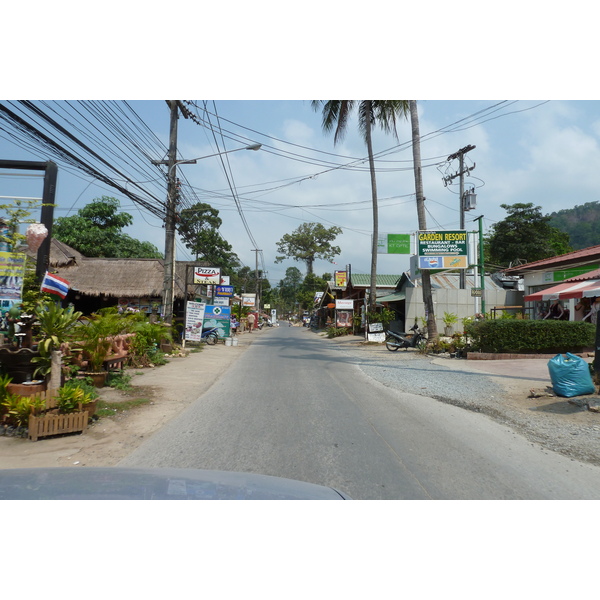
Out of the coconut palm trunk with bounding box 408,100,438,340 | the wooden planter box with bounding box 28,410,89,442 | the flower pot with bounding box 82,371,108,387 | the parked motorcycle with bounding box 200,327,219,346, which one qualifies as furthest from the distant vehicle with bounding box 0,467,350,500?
the parked motorcycle with bounding box 200,327,219,346

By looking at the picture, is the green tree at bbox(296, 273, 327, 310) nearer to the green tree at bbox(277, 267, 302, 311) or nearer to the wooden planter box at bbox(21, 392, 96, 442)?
the green tree at bbox(277, 267, 302, 311)

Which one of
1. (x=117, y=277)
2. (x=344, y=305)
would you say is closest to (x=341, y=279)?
(x=344, y=305)

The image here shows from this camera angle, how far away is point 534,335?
49.7 ft

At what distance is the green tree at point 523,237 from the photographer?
1529 inches

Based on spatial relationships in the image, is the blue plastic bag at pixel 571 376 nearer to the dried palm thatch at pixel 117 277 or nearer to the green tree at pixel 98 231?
the dried palm thatch at pixel 117 277

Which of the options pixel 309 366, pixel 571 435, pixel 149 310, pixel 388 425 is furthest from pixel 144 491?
pixel 149 310

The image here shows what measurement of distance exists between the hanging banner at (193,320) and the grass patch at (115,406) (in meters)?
11.6

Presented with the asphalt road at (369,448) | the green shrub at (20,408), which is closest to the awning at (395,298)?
the asphalt road at (369,448)

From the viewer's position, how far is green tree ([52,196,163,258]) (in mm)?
30406

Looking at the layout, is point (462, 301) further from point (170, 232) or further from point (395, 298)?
point (170, 232)

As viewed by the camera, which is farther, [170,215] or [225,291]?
[225,291]

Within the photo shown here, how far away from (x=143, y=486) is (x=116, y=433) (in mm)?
3821

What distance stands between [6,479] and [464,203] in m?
23.5

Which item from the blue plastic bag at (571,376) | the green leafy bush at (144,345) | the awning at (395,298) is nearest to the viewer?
the blue plastic bag at (571,376)
